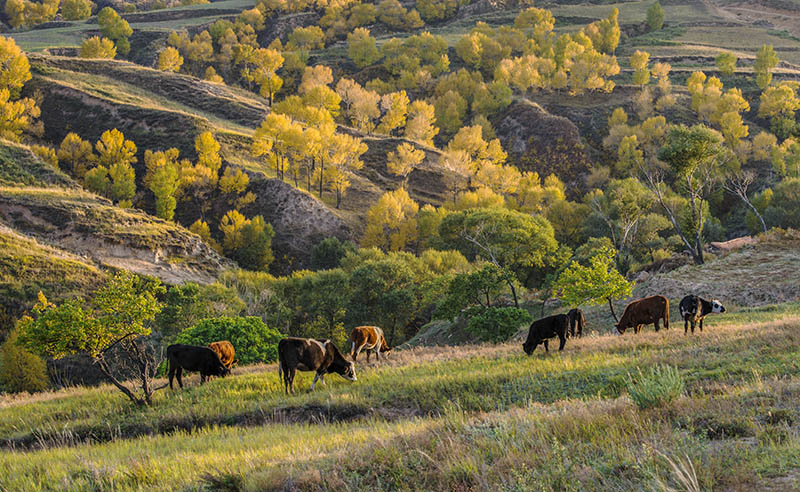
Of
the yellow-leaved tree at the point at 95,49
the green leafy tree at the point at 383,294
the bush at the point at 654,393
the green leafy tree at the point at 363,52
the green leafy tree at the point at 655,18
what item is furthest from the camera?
the green leafy tree at the point at 655,18

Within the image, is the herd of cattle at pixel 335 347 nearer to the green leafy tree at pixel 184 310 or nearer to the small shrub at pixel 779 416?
the small shrub at pixel 779 416

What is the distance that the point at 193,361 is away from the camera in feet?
55.1

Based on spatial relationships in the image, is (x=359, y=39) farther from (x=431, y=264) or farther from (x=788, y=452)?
(x=788, y=452)

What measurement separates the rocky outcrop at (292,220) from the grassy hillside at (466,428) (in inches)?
2481

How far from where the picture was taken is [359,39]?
174 meters

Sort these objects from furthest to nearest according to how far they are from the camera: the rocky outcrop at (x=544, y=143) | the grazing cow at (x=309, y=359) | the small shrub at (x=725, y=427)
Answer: the rocky outcrop at (x=544, y=143)
the grazing cow at (x=309, y=359)
the small shrub at (x=725, y=427)

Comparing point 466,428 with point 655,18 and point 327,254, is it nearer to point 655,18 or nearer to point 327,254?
point 327,254

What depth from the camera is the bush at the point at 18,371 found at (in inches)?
1645

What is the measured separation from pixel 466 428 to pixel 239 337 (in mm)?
26469

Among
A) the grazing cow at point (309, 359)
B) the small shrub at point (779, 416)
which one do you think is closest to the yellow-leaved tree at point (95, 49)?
the grazing cow at point (309, 359)

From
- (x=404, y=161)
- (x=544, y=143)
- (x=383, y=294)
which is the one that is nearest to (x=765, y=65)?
(x=544, y=143)

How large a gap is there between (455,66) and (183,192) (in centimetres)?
11544

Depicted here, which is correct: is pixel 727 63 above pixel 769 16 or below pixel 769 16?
below

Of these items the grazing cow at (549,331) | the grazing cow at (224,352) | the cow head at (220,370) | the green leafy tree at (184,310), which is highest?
the grazing cow at (549,331)
